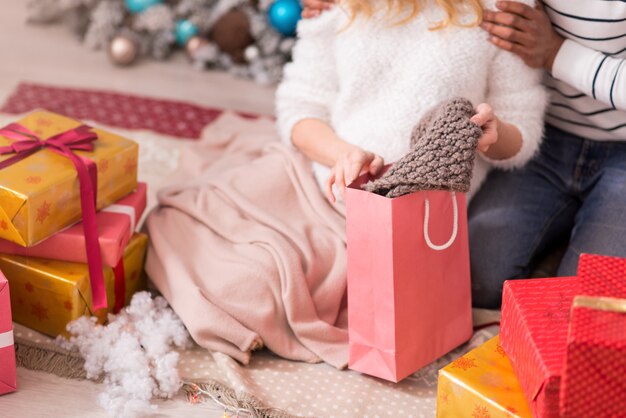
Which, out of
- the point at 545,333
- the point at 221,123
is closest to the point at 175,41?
the point at 221,123

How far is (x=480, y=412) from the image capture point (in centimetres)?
113

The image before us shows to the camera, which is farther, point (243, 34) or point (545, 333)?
point (243, 34)

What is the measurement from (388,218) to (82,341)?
21.7 inches

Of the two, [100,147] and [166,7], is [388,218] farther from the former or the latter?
[166,7]

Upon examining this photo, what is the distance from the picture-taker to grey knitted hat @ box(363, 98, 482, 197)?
3.95ft

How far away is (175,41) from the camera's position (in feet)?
8.72

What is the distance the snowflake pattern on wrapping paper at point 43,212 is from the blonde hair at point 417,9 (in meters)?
0.60

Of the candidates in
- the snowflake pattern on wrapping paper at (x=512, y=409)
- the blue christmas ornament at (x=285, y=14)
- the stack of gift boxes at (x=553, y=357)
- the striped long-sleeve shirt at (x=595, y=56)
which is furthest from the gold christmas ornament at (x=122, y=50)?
the snowflake pattern on wrapping paper at (x=512, y=409)

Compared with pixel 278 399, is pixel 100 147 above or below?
above

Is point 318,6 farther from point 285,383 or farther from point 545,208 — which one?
point 285,383

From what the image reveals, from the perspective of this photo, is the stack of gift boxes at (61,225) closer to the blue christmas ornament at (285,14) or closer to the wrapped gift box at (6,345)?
the wrapped gift box at (6,345)

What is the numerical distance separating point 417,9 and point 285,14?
0.97 metres

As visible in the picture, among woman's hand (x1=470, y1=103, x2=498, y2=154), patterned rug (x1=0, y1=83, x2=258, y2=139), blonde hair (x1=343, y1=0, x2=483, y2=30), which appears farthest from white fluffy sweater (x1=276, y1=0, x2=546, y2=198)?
patterned rug (x1=0, y1=83, x2=258, y2=139)

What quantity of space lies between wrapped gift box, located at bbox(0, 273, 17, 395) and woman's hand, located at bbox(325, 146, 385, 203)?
519mm
